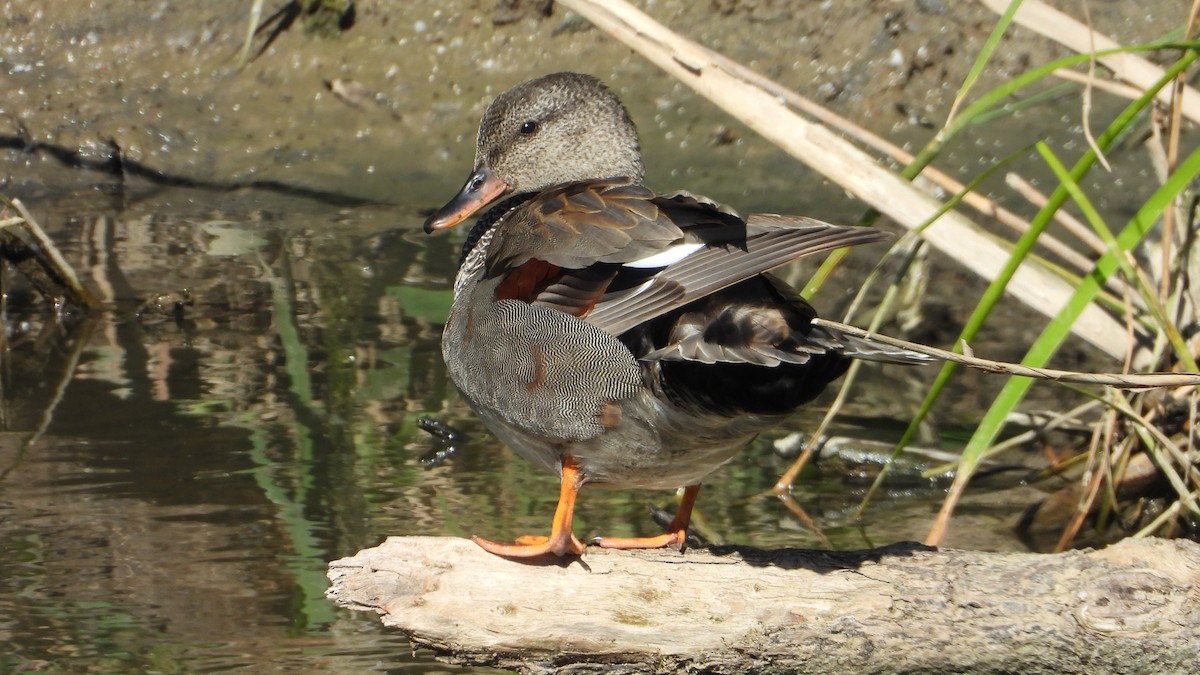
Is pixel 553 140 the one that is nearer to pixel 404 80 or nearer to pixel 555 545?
pixel 555 545

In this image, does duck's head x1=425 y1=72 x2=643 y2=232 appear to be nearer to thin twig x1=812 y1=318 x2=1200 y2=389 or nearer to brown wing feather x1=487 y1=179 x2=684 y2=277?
brown wing feather x1=487 y1=179 x2=684 y2=277

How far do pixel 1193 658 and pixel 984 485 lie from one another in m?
1.87

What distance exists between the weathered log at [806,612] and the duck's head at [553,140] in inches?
57.4

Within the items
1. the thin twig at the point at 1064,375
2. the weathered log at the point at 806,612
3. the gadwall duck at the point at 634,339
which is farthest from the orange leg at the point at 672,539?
the thin twig at the point at 1064,375

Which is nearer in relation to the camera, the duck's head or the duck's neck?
the duck's neck

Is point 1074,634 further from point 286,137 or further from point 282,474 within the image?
point 286,137

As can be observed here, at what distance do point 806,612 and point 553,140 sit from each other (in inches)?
68.9

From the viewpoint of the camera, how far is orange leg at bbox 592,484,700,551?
11.2ft

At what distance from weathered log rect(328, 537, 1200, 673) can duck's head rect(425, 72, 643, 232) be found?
1.46m

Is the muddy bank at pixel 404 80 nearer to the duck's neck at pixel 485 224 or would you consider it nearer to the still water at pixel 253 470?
the still water at pixel 253 470

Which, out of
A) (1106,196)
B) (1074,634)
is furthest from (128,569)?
(1106,196)

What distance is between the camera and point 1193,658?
2.78m

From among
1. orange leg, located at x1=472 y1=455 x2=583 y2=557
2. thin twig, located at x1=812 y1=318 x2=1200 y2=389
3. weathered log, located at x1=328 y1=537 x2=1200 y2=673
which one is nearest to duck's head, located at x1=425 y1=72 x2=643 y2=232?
orange leg, located at x1=472 y1=455 x2=583 y2=557

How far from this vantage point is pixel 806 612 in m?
2.90
